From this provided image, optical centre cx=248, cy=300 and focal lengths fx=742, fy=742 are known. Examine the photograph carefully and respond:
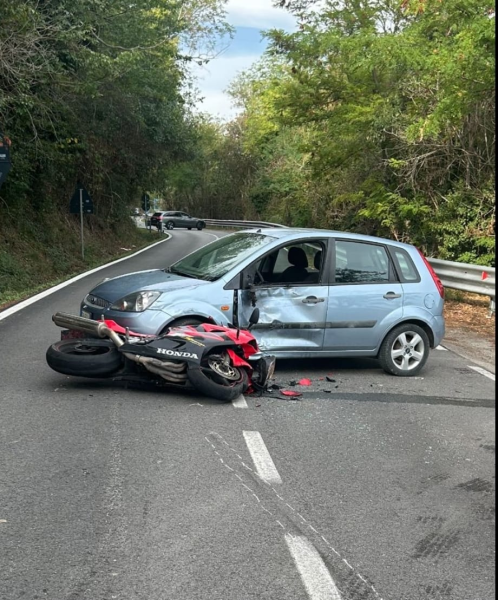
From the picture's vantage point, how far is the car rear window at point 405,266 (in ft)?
28.5

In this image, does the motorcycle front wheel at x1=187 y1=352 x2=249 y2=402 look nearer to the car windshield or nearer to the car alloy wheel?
the car windshield

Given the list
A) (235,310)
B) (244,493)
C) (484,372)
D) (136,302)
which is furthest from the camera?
(484,372)

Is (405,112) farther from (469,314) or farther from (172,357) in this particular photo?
(172,357)

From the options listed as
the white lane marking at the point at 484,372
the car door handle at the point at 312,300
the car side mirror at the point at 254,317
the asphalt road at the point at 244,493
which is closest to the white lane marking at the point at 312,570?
the asphalt road at the point at 244,493

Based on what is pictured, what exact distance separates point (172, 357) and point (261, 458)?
1.69 metres

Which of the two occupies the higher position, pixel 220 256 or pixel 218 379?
pixel 220 256

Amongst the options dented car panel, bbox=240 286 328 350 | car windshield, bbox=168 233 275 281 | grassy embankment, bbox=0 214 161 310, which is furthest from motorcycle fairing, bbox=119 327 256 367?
grassy embankment, bbox=0 214 161 310

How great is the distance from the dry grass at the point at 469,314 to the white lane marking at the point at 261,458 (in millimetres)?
6555

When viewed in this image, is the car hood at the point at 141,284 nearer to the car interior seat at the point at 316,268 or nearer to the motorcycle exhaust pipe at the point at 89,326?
the motorcycle exhaust pipe at the point at 89,326

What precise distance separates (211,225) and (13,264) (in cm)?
5437

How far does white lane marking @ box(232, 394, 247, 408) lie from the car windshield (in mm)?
1411

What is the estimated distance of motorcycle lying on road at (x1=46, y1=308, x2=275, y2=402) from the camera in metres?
6.82

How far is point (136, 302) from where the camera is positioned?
25.0 feet

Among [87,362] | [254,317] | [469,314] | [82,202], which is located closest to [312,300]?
[254,317]
